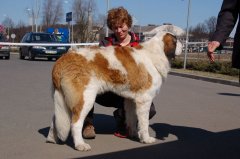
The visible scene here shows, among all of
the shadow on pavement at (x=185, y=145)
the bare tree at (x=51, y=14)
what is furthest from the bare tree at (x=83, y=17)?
the shadow on pavement at (x=185, y=145)

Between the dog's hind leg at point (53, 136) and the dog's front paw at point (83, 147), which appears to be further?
the dog's hind leg at point (53, 136)

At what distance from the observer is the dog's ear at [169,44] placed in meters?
5.25

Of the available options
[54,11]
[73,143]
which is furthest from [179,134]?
→ [54,11]

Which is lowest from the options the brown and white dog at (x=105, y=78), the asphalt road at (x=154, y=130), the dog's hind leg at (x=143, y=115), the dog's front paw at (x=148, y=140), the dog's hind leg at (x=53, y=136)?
the asphalt road at (x=154, y=130)

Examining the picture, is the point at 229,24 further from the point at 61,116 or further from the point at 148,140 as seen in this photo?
the point at 61,116

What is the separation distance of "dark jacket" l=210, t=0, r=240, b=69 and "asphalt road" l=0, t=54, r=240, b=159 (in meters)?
1.68

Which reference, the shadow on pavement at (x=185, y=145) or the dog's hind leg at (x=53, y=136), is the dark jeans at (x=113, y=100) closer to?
the shadow on pavement at (x=185, y=145)

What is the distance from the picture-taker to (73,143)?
5.16m

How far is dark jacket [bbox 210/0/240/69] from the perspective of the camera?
139 inches

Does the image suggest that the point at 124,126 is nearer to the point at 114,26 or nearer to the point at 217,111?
the point at 114,26

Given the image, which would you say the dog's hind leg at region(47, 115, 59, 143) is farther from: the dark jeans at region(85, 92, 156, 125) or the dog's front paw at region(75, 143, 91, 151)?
the dark jeans at region(85, 92, 156, 125)

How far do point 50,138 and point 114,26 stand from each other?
1870 mm

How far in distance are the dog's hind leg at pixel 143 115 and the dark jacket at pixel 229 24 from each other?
161 centimetres

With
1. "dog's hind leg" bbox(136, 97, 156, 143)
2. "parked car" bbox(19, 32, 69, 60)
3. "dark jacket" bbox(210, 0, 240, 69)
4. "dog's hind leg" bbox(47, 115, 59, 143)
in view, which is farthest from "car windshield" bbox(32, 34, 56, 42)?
"dark jacket" bbox(210, 0, 240, 69)
